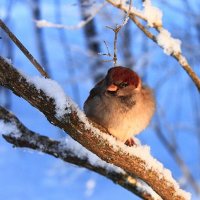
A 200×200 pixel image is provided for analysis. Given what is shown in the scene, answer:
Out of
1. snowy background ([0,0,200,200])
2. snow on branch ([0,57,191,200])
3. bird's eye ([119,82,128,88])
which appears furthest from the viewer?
snowy background ([0,0,200,200])

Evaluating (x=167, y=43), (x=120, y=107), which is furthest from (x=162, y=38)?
(x=120, y=107)

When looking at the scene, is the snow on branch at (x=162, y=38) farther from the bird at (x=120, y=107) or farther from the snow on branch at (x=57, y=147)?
the snow on branch at (x=57, y=147)

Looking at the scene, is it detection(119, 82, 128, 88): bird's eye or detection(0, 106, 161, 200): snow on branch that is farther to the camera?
detection(0, 106, 161, 200): snow on branch

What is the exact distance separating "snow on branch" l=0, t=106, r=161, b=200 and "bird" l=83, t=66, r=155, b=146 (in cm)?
13

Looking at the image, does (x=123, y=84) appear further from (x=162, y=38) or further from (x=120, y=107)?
(x=162, y=38)

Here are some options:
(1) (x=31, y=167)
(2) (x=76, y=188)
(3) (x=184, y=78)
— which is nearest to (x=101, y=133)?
(3) (x=184, y=78)

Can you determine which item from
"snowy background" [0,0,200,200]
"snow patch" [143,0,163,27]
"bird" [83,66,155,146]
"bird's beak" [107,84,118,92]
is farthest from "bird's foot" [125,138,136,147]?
"snowy background" [0,0,200,200]

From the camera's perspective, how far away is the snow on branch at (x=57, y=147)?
47.4 inches

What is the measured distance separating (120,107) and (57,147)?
0.22 metres

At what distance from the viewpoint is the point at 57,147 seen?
Result: 1241mm

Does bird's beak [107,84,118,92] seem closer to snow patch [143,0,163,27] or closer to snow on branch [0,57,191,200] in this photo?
snow on branch [0,57,191,200]

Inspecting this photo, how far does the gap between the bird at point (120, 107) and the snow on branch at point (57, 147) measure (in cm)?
13

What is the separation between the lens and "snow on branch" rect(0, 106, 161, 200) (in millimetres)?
1204

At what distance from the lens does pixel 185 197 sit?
3.83 feet
